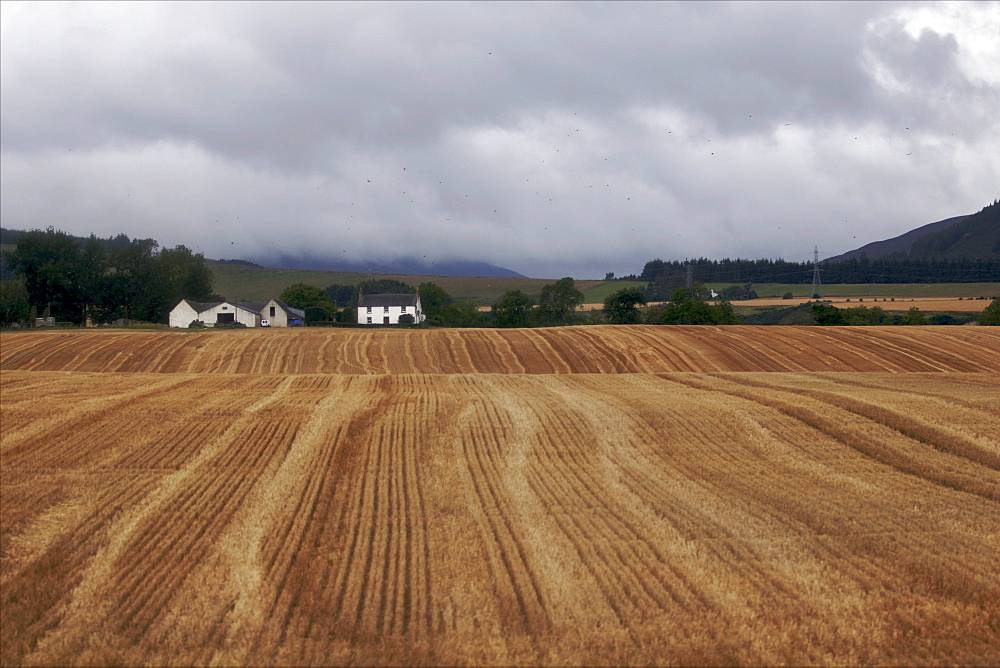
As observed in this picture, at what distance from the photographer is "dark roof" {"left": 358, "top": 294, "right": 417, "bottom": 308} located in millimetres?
99812

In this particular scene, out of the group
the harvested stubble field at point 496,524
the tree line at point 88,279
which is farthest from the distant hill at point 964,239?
the harvested stubble field at point 496,524

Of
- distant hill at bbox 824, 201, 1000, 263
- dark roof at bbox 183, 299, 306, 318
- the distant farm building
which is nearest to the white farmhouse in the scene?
dark roof at bbox 183, 299, 306, 318

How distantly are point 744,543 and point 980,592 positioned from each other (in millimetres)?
2833

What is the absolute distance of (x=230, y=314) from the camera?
89.4 metres

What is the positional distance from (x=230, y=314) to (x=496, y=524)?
3357 inches

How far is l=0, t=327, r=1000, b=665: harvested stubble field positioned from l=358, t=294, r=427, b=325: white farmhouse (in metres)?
74.9

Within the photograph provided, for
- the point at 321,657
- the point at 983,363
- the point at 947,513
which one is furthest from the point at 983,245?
the point at 321,657

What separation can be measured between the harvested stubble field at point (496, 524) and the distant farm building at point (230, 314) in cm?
6708

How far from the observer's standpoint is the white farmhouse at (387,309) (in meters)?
98.9

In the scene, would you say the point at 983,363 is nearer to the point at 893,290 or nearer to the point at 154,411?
the point at 154,411

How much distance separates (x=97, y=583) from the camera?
29.4ft

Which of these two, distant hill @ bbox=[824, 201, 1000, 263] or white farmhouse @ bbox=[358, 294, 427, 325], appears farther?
distant hill @ bbox=[824, 201, 1000, 263]

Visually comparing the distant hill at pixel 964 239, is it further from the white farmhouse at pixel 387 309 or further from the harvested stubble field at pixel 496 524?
the harvested stubble field at pixel 496 524

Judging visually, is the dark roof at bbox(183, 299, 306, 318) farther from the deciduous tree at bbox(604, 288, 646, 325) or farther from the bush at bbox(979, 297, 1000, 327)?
the bush at bbox(979, 297, 1000, 327)
